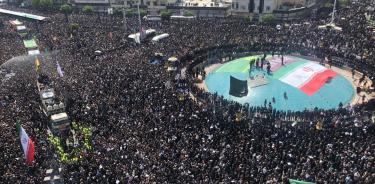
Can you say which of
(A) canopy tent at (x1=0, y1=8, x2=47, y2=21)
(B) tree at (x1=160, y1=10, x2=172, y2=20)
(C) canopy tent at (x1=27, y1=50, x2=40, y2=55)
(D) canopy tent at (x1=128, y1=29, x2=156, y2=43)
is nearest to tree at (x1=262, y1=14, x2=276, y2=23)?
(B) tree at (x1=160, y1=10, x2=172, y2=20)

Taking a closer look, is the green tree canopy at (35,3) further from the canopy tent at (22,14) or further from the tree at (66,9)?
the tree at (66,9)

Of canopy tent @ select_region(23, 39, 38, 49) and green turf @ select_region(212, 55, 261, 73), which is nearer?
green turf @ select_region(212, 55, 261, 73)

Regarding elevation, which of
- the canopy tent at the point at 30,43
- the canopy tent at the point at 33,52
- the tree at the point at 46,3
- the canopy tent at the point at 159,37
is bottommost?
the canopy tent at the point at 33,52

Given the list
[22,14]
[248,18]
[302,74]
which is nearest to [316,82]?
[302,74]

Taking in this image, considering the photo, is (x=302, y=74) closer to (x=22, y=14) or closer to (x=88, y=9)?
(x=88, y=9)

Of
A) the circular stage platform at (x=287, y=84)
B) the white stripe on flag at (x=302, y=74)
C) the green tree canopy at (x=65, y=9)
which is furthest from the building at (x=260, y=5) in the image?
the green tree canopy at (x=65, y=9)

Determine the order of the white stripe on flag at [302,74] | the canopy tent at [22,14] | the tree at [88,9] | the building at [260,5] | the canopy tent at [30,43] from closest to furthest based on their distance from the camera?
1. the white stripe on flag at [302,74]
2. the canopy tent at [30,43]
3. the building at [260,5]
4. the canopy tent at [22,14]
5. the tree at [88,9]

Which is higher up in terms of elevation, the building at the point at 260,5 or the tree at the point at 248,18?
the building at the point at 260,5

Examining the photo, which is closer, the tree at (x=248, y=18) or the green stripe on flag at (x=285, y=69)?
the green stripe on flag at (x=285, y=69)

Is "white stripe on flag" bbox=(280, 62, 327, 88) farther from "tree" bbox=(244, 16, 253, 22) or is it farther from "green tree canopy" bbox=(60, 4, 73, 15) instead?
"green tree canopy" bbox=(60, 4, 73, 15)
